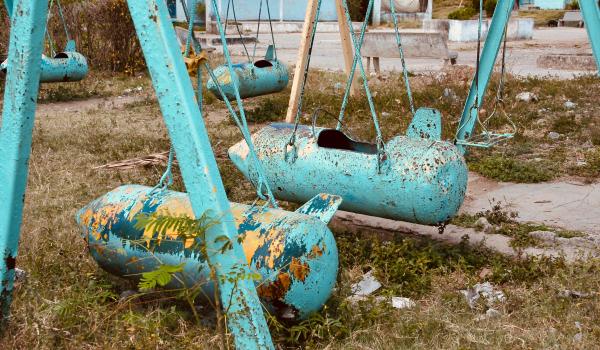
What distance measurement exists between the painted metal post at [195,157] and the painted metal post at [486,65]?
12.8ft

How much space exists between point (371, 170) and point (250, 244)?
1.28 m

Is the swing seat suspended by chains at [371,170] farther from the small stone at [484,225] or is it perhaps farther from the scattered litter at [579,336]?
the scattered litter at [579,336]

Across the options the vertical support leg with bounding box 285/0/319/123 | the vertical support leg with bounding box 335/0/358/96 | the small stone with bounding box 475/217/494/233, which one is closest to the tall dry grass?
the vertical support leg with bounding box 335/0/358/96

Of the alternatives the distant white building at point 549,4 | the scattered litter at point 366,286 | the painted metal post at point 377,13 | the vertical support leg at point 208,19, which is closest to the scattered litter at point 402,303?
the scattered litter at point 366,286

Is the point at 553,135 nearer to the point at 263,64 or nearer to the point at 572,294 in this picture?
the point at 263,64

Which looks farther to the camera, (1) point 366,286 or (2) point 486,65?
(2) point 486,65

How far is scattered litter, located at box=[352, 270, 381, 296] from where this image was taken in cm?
386

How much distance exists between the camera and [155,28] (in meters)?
2.59

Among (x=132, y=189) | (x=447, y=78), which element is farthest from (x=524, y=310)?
(x=447, y=78)

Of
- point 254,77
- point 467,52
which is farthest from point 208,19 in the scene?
point 254,77

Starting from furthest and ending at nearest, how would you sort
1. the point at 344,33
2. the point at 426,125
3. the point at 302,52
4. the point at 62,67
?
1. the point at 62,67
2. the point at 344,33
3. the point at 302,52
4. the point at 426,125

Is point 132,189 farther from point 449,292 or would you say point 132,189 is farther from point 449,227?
point 449,227

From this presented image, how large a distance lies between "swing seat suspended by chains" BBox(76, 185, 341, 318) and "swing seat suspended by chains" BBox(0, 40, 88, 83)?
18.6 ft

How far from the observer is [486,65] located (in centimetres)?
631
